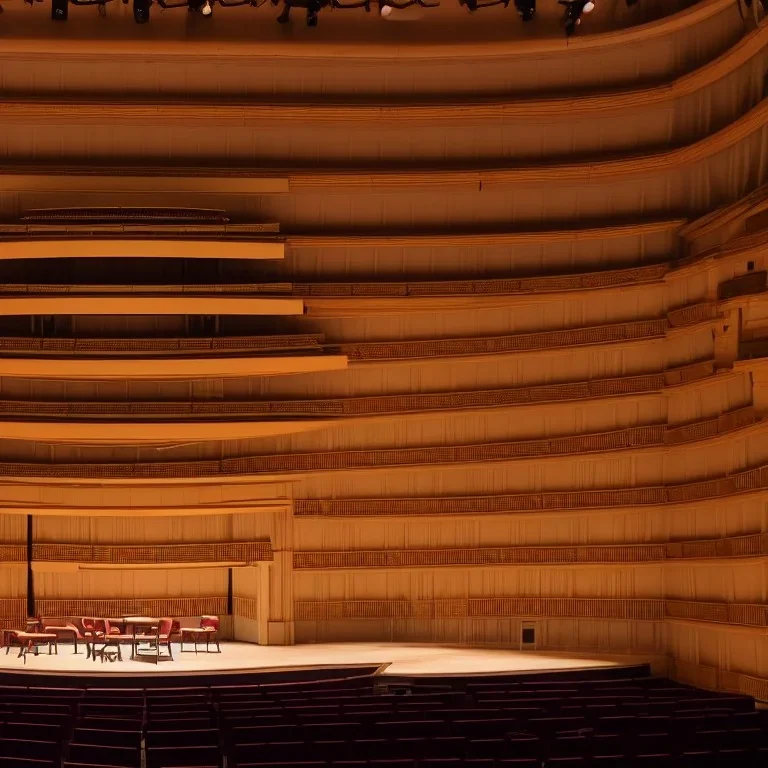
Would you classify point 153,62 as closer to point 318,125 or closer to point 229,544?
point 318,125

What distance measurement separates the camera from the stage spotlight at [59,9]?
18062 millimetres

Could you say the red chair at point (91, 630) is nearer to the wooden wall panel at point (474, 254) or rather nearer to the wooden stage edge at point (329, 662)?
the wooden stage edge at point (329, 662)

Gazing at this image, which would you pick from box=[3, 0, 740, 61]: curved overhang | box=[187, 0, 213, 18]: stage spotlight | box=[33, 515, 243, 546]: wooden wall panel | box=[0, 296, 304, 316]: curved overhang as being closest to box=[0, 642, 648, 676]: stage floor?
box=[33, 515, 243, 546]: wooden wall panel

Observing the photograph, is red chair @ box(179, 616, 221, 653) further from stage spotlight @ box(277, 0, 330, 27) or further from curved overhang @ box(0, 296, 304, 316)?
stage spotlight @ box(277, 0, 330, 27)

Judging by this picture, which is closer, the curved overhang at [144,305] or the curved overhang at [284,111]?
the curved overhang at [144,305]

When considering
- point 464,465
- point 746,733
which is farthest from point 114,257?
point 746,733

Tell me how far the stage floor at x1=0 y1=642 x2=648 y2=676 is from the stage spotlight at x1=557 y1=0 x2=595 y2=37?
9.56m

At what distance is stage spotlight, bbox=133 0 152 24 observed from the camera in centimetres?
1806

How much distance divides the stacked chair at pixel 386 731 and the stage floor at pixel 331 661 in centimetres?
268

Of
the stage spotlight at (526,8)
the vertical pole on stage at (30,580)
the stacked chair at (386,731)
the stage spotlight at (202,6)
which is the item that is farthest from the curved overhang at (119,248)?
the stacked chair at (386,731)

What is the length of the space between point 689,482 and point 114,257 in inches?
387

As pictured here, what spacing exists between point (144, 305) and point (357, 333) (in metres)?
3.61

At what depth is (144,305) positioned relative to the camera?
1916 cm

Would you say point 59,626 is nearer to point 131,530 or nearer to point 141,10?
point 131,530
